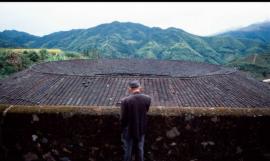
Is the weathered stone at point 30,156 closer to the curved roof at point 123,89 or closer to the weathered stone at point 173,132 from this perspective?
the weathered stone at point 173,132

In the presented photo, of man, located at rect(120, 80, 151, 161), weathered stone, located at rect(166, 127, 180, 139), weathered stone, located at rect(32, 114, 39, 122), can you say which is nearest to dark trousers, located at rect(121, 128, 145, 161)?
man, located at rect(120, 80, 151, 161)

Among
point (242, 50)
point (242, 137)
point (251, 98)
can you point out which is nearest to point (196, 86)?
point (251, 98)

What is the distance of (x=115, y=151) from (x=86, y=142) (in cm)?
Result: 42

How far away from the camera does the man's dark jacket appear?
459 centimetres

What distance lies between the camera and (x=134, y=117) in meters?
4.61

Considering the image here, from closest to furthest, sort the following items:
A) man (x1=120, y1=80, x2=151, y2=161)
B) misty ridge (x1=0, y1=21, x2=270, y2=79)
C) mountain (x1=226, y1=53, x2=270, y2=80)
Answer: man (x1=120, y1=80, x2=151, y2=161) → mountain (x1=226, y1=53, x2=270, y2=80) → misty ridge (x1=0, y1=21, x2=270, y2=79)

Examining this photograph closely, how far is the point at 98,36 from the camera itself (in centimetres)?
10231

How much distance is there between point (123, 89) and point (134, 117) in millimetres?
15546

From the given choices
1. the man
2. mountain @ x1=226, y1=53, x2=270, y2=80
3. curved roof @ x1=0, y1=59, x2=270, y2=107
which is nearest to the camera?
the man

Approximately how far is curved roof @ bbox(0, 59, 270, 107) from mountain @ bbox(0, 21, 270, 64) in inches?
2143

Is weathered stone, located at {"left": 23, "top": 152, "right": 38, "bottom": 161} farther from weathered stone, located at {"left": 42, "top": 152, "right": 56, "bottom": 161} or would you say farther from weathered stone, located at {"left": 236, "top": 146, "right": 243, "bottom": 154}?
weathered stone, located at {"left": 236, "top": 146, "right": 243, "bottom": 154}

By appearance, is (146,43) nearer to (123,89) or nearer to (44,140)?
(123,89)

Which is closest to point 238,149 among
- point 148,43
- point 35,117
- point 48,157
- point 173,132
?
point 173,132

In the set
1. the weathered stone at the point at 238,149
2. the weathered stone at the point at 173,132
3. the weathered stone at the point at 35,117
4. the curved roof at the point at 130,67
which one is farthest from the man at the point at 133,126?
the curved roof at the point at 130,67
